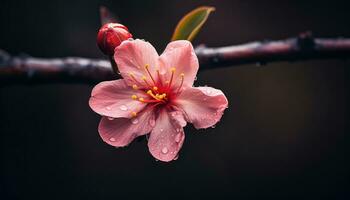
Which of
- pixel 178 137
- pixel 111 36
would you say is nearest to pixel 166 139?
pixel 178 137

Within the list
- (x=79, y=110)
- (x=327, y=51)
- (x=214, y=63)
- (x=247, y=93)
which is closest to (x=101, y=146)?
(x=79, y=110)

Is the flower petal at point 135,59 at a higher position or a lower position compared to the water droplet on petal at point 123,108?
higher

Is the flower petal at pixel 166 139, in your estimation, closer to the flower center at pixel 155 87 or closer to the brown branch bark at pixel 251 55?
the flower center at pixel 155 87

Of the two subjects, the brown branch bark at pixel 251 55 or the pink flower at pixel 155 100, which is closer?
the pink flower at pixel 155 100

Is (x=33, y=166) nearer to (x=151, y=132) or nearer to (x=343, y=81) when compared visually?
(x=151, y=132)

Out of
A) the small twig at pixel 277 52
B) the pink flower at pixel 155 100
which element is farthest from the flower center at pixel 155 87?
the small twig at pixel 277 52

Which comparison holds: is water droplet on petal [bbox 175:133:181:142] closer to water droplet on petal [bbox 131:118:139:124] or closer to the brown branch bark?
water droplet on petal [bbox 131:118:139:124]

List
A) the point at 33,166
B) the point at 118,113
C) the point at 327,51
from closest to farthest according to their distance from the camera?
1. the point at 118,113
2. the point at 327,51
3. the point at 33,166

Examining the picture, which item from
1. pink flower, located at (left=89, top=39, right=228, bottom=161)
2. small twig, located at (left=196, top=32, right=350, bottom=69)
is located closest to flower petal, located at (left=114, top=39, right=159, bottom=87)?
pink flower, located at (left=89, top=39, right=228, bottom=161)
